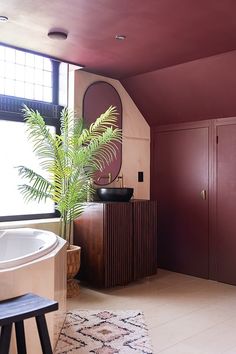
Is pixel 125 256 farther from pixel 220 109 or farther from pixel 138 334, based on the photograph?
pixel 220 109

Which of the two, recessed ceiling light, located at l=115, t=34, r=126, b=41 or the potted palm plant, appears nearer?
recessed ceiling light, located at l=115, t=34, r=126, b=41

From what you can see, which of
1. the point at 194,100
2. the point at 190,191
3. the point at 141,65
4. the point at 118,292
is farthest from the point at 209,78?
the point at 118,292

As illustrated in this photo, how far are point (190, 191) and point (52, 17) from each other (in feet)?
8.50

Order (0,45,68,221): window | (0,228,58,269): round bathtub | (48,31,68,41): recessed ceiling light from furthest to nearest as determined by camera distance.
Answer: (0,45,68,221): window → (0,228,58,269): round bathtub → (48,31,68,41): recessed ceiling light

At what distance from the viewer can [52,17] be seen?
288 cm

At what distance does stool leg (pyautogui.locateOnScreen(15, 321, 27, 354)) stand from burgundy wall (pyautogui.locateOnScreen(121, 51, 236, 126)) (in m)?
2.95

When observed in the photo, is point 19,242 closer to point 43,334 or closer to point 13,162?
point 13,162

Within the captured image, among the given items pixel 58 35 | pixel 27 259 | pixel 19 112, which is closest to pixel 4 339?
pixel 27 259

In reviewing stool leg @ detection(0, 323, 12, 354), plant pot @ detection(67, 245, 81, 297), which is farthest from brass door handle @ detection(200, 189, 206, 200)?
stool leg @ detection(0, 323, 12, 354)

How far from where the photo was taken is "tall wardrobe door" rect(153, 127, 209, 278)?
4.45 meters

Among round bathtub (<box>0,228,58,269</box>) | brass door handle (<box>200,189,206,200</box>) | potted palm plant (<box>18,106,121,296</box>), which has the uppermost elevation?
potted palm plant (<box>18,106,121,296</box>)

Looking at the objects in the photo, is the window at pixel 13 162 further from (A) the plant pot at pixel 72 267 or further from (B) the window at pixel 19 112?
(A) the plant pot at pixel 72 267

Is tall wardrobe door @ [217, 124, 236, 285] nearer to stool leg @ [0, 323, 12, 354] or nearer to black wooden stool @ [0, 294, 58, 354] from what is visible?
black wooden stool @ [0, 294, 58, 354]

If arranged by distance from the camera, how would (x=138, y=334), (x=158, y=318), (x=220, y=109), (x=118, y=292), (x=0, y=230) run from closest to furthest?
(x=138, y=334) < (x=158, y=318) < (x=0, y=230) < (x=118, y=292) < (x=220, y=109)
